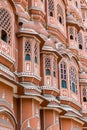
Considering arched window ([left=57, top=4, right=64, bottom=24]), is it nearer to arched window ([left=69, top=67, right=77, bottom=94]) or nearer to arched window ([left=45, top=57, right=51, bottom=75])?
arched window ([left=69, top=67, right=77, bottom=94])

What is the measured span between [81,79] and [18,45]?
9198 millimetres

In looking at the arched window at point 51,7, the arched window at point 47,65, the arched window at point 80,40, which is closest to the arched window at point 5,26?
the arched window at point 47,65

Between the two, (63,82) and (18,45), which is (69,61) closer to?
(63,82)

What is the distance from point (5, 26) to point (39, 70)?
372 cm

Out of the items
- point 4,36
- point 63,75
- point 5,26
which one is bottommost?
point 63,75

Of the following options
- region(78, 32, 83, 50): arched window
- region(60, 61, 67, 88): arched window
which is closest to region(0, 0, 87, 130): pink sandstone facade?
region(60, 61, 67, 88): arched window

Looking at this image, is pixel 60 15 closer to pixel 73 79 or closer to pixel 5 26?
pixel 73 79

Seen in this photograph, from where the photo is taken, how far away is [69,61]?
84.4 ft

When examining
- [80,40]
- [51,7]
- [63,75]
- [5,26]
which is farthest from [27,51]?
[80,40]

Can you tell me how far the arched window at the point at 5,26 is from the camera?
18.4 metres

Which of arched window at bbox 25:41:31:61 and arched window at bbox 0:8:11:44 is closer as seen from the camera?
arched window at bbox 0:8:11:44

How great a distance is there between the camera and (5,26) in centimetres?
1856

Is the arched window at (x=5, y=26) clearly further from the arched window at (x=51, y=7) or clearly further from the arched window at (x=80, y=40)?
the arched window at (x=80, y=40)

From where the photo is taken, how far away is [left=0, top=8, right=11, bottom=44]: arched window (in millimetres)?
18353
